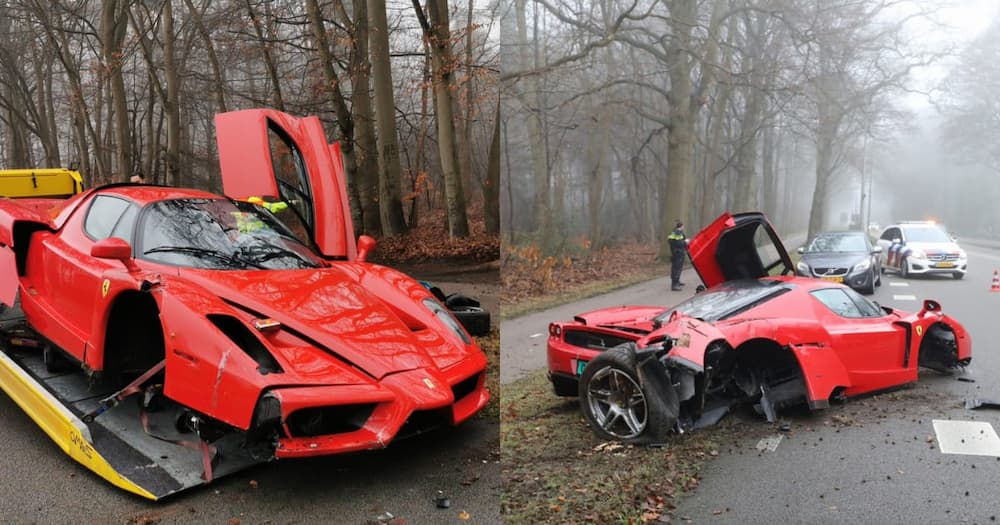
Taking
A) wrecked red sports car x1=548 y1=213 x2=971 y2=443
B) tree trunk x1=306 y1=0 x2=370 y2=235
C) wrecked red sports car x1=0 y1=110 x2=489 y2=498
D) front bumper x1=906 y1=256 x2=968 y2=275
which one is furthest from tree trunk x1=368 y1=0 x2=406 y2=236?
front bumper x1=906 y1=256 x2=968 y2=275

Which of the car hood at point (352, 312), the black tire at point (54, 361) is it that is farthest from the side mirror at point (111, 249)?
the black tire at point (54, 361)

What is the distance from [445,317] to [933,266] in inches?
99.5

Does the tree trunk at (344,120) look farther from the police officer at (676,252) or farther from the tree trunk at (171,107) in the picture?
the police officer at (676,252)

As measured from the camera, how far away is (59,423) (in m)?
3.41

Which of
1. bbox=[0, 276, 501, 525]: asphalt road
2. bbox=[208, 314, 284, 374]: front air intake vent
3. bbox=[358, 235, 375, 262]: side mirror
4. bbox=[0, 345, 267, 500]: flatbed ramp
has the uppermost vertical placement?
bbox=[358, 235, 375, 262]: side mirror

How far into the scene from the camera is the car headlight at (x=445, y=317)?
12.9ft

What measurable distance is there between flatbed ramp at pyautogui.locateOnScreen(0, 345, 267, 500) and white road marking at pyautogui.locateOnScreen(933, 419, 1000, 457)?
263cm

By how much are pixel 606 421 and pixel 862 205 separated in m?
1.49

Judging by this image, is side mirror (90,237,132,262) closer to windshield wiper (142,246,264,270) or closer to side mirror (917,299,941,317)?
windshield wiper (142,246,264,270)

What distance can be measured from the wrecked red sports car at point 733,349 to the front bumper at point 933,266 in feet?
0.52

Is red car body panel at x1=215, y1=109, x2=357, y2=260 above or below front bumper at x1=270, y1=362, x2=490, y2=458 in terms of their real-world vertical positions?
above

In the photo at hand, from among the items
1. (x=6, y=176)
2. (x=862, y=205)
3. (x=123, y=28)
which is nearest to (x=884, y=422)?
(x=862, y=205)

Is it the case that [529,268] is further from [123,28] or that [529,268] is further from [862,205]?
[123,28]

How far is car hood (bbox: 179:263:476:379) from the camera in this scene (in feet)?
10.7
